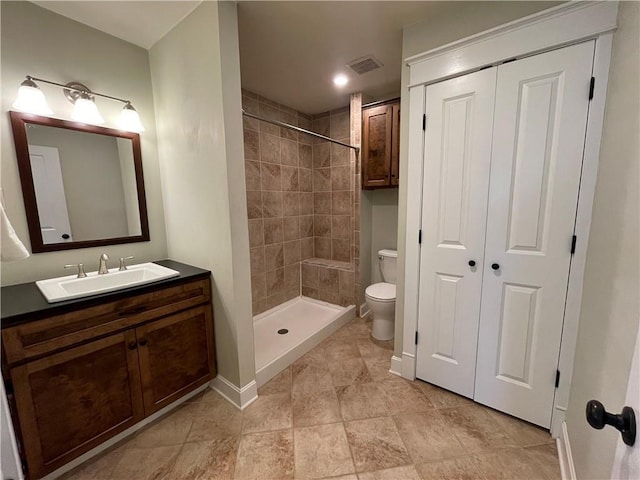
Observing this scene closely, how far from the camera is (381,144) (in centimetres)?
245

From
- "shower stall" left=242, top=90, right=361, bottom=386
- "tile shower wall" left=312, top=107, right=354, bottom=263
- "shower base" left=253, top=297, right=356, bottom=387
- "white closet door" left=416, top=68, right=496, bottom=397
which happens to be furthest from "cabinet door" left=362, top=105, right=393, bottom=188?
"shower base" left=253, top=297, right=356, bottom=387

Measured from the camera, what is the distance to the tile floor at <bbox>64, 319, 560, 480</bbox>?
1288 millimetres

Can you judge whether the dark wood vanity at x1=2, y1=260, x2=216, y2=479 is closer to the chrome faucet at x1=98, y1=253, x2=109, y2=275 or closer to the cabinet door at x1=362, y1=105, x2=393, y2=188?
the chrome faucet at x1=98, y1=253, x2=109, y2=275

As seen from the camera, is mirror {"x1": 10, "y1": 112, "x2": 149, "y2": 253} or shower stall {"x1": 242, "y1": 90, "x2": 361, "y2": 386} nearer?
mirror {"x1": 10, "y1": 112, "x2": 149, "y2": 253}

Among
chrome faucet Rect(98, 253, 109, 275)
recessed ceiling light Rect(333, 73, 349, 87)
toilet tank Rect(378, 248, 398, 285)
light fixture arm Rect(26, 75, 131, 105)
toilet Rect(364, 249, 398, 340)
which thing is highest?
recessed ceiling light Rect(333, 73, 349, 87)

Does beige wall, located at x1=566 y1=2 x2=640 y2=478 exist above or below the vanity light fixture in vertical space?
below

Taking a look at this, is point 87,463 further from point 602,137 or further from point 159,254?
point 602,137

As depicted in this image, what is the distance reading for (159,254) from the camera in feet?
6.81

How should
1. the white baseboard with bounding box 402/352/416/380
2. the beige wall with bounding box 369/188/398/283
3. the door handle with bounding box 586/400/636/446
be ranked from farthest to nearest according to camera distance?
1. the beige wall with bounding box 369/188/398/283
2. the white baseboard with bounding box 402/352/416/380
3. the door handle with bounding box 586/400/636/446

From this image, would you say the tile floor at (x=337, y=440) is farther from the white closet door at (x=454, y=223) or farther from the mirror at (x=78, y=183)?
the mirror at (x=78, y=183)

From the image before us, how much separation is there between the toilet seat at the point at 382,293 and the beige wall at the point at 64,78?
1.89 metres

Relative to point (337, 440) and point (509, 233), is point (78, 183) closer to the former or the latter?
point (337, 440)

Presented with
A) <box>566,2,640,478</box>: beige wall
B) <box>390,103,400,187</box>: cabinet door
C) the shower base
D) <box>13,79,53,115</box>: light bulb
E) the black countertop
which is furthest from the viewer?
<box>390,103,400,187</box>: cabinet door

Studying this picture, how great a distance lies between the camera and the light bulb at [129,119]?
1755mm
